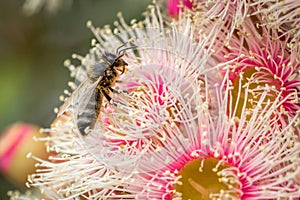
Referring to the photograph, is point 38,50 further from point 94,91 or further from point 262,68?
point 262,68

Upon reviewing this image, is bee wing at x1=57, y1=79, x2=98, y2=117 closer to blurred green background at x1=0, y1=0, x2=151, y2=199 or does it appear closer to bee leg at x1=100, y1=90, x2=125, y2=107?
bee leg at x1=100, y1=90, x2=125, y2=107

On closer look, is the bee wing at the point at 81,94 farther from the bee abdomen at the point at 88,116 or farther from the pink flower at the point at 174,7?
the pink flower at the point at 174,7

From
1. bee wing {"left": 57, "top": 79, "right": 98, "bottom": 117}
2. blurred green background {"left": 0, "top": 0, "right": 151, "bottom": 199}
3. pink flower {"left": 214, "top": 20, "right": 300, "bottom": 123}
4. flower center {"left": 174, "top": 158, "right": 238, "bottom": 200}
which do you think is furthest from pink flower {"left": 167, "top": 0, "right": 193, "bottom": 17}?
blurred green background {"left": 0, "top": 0, "right": 151, "bottom": 199}

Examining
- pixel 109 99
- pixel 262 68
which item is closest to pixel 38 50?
pixel 109 99

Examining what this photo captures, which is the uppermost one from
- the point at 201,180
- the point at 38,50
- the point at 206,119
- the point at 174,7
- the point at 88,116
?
the point at 38,50

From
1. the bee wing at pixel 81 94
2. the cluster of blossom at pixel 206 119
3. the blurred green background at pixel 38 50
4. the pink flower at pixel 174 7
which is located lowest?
the cluster of blossom at pixel 206 119

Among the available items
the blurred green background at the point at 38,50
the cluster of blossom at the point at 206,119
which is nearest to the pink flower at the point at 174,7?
the cluster of blossom at the point at 206,119
